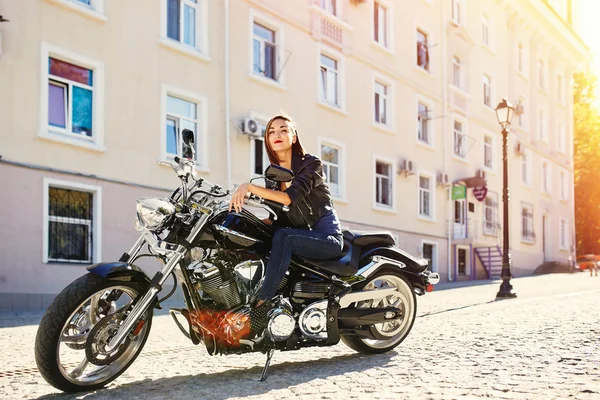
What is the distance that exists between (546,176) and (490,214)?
28.2 feet

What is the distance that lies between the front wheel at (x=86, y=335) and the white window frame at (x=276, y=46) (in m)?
13.9

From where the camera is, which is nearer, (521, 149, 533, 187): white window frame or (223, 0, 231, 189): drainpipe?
(223, 0, 231, 189): drainpipe

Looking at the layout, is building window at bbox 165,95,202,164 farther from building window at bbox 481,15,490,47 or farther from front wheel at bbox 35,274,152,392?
building window at bbox 481,15,490,47

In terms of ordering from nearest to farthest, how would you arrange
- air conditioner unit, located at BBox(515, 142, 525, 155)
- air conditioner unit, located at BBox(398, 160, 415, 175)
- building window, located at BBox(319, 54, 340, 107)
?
building window, located at BBox(319, 54, 340, 107) → air conditioner unit, located at BBox(398, 160, 415, 175) → air conditioner unit, located at BBox(515, 142, 525, 155)

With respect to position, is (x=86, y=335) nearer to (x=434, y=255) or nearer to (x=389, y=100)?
(x=389, y=100)

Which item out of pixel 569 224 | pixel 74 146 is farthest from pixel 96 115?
pixel 569 224

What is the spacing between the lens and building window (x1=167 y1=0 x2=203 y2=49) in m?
16.4

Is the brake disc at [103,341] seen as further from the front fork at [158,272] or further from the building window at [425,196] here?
the building window at [425,196]

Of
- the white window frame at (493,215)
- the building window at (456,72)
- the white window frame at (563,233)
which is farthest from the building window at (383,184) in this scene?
the white window frame at (563,233)

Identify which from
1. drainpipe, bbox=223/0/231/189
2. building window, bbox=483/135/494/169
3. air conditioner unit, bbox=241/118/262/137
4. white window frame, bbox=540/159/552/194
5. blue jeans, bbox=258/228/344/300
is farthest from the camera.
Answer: white window frame, bbox=540/159/552/194

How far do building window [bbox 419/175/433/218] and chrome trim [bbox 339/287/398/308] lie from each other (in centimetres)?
1992

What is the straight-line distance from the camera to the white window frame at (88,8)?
13.8m

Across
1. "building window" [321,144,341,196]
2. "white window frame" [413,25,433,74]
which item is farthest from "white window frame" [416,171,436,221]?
"building window" [321,144,341,196]

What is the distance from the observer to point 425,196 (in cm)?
2595
